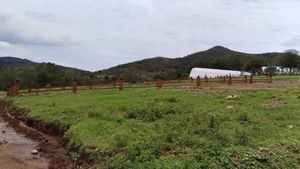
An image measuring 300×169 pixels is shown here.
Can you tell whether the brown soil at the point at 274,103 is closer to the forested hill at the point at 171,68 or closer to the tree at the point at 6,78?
the tree at the point at 6,78

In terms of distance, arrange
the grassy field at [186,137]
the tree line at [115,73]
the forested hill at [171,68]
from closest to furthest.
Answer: the grassy field at [186,137] < the tree line at [115,73] < the forested hill at [171,68]

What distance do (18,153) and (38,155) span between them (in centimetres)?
82

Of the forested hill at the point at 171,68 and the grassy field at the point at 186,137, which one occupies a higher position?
the forested hill at the point at 171,68

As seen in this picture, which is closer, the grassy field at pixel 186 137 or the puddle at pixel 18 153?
the grassy field at pixel 186 137

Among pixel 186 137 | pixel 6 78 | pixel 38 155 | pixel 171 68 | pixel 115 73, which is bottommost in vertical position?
pixel 38 155

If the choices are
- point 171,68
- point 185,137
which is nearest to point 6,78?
point 185,137

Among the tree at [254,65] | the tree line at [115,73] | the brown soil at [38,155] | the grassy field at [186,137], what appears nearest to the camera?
the grassy field at [186,137]

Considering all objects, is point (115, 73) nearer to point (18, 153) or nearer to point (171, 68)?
point (171, 68)

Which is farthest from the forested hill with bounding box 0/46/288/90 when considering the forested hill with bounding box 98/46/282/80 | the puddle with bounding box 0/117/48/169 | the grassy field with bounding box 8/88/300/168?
the grassy field with bounding box 8/88/300/168

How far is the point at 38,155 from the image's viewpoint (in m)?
14.8

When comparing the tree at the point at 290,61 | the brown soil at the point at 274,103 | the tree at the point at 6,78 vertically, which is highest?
the tree at the point at 290,61

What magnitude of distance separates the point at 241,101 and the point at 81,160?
12266 mm

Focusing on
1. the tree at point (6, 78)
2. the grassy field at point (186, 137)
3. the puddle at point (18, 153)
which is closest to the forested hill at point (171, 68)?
the tree at point (6, 78)

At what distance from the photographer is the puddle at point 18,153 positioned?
1339 centimetres
